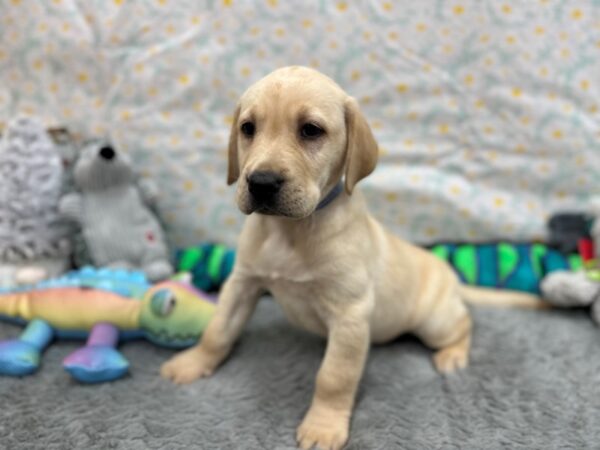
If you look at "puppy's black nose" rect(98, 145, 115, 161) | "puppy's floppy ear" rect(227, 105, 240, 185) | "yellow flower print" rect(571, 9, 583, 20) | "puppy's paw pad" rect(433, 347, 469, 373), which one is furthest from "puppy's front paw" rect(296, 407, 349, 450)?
"yellow flower print" rect(571, 9, 583, 20)

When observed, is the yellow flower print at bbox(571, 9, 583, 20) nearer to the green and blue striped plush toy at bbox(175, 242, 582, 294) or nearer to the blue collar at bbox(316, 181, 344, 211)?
the green and blue striped plush toy at bbox(175, 242, 582, 294)

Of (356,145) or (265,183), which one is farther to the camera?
(356,145)

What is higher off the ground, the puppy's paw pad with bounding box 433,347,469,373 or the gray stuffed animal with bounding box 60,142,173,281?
the gray stuffed animal with bounding box 60,142,173,281

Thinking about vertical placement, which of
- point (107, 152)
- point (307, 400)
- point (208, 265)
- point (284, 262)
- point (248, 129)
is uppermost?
point (248, 129)

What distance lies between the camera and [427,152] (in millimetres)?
2764

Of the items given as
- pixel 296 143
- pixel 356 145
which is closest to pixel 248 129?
pixel 296 143

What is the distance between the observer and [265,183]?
1492 mm

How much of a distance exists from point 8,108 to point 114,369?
5.27ft

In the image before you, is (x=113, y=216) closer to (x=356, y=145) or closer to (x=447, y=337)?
(x=356, y=145)

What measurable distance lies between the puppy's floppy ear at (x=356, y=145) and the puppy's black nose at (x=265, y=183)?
288mm

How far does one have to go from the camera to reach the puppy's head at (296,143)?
152 centimetres

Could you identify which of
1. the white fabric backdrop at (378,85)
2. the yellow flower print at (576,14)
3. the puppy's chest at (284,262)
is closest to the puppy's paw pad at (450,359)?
the puppy's chest at (284,262)

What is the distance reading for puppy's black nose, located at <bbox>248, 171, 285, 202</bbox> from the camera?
1.49m

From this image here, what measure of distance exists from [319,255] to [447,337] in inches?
31.6
